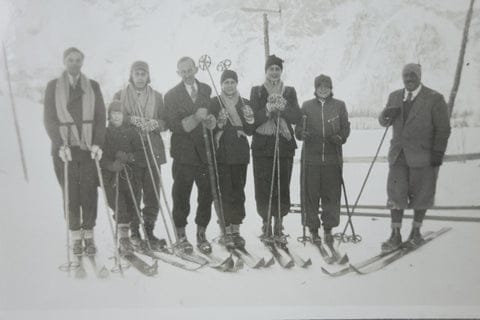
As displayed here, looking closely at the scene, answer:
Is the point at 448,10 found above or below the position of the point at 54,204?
above

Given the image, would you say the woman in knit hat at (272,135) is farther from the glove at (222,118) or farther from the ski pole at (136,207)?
the ski pole at (136,207)

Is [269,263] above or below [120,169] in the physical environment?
below

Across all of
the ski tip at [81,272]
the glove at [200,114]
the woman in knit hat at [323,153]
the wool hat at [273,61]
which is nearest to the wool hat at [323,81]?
the woman in knit hat at [323,153]

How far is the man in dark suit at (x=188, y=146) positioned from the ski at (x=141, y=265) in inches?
8.5

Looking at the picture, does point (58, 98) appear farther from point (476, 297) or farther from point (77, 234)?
point (476, 297)

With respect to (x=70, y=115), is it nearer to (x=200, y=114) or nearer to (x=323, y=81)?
(x=200, y=114)

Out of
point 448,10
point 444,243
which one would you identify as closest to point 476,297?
point 444,243

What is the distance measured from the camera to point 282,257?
2797mm

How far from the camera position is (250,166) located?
2840mm

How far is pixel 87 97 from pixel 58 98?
19 cm

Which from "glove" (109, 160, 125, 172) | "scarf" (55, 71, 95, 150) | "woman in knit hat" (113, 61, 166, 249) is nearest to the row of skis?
"woman in knit hat" (113, 61, 166, 249)

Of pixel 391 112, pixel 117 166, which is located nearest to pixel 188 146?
pixel 117 166

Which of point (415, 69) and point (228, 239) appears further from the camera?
point (228, 239)

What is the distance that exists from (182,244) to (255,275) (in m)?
0.54
